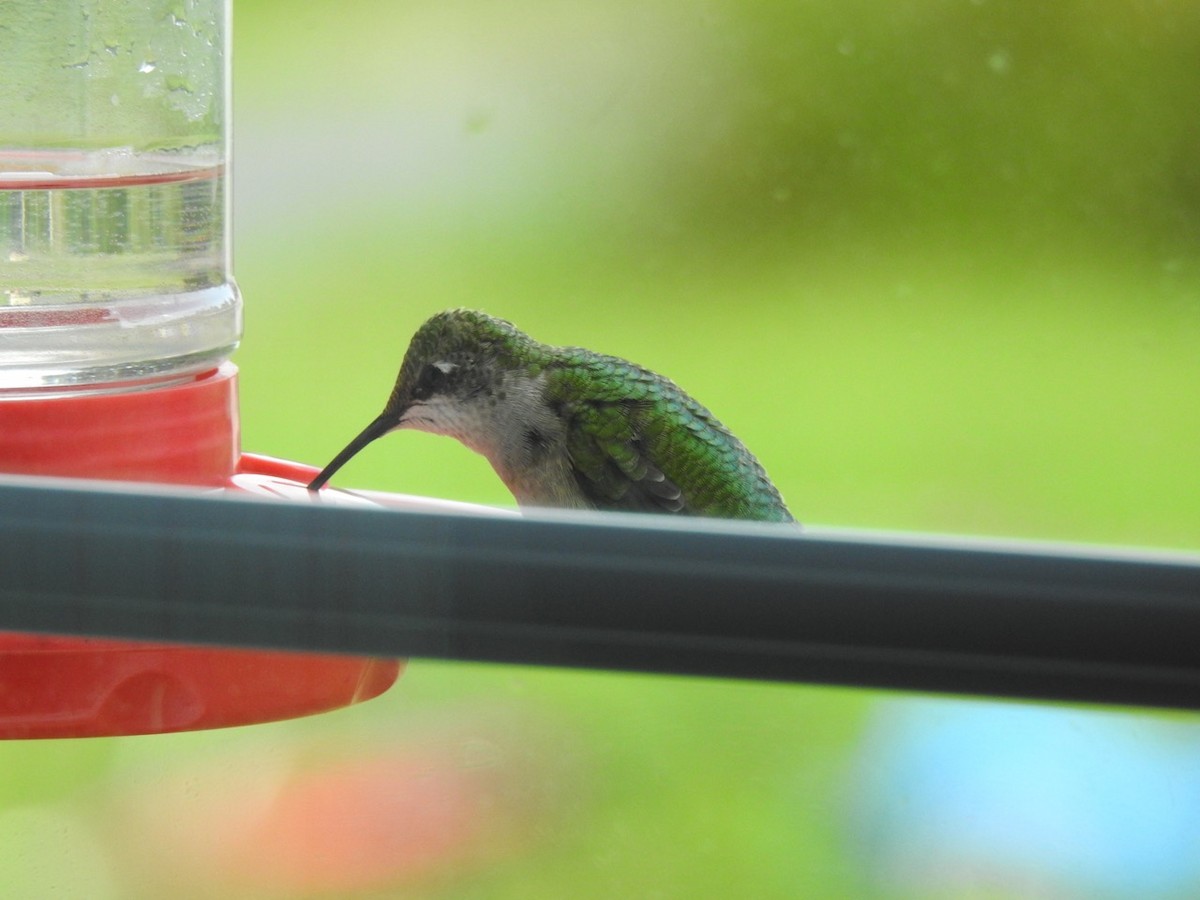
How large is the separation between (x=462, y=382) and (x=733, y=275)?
1496 mm

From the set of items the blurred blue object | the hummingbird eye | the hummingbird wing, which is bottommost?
the blurred blue object

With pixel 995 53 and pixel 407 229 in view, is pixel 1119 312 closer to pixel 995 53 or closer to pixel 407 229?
pixel 995 53

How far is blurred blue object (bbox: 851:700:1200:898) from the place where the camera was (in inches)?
88.4


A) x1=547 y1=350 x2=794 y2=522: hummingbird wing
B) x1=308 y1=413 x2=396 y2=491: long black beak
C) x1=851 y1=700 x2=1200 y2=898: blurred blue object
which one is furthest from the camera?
x1=851 y1=700 x2=1200 y2=898: blurred blue object

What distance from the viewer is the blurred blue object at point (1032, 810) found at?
2.24 meters

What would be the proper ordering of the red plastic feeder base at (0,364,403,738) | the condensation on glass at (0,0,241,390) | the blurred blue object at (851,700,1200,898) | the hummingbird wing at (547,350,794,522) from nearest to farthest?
the red plastic feeder base at (0,364,403,738)
the condensation on glass at (0,0,241,390)
the hummingbird wing at (547,350,794,522)
the blurred blue object at (851,700,1200,898)

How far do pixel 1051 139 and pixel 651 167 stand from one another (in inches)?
29.8

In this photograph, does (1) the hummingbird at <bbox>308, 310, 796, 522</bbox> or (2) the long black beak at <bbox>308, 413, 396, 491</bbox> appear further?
(1) the hummingbird at <bbox>308, 310, 796, 522</bbox>

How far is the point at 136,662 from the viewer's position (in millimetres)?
669

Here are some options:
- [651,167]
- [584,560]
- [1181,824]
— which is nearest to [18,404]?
[584,560]

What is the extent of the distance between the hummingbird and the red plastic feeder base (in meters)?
0.57

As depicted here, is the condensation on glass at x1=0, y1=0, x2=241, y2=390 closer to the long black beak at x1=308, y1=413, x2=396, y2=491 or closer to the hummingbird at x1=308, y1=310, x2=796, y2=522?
the long black beak at x1=308, y1=413, x2=396, y2=491

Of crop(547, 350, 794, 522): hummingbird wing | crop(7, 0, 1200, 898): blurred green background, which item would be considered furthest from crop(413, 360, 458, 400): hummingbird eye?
crop(7, 0, 1200, 898): blurred green background

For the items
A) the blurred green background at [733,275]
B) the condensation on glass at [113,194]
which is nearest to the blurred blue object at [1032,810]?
the blurred green background at [733,275]
